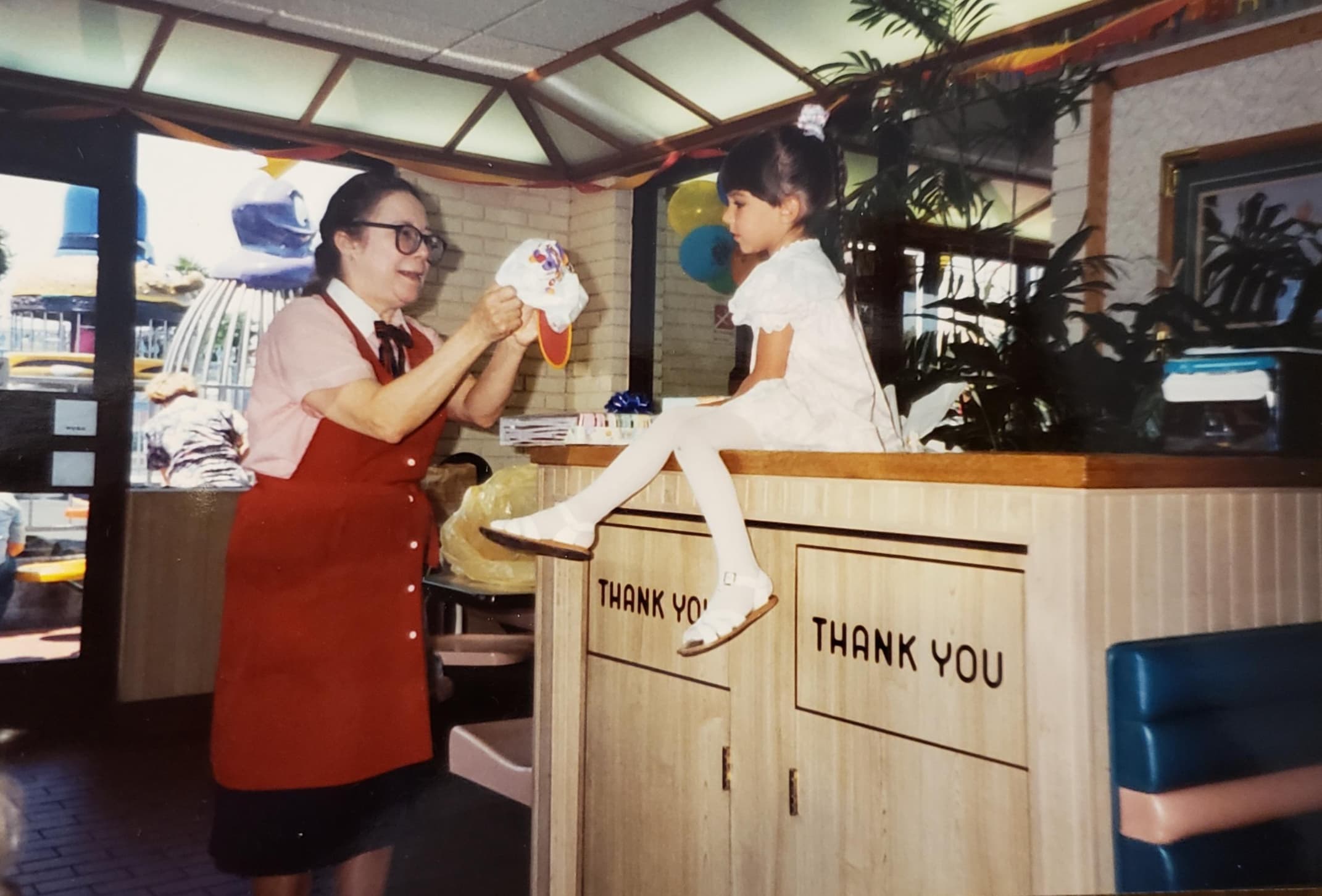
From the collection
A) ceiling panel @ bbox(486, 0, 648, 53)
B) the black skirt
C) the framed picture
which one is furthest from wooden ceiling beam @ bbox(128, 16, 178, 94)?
the framed picture

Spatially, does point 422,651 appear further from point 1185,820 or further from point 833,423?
point 1185,820

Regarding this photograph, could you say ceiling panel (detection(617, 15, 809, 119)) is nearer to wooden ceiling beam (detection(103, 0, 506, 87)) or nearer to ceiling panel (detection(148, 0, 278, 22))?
wooden ceiling beam (detection(103, 0, 506, 87))

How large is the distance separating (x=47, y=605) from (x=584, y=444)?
96 cm

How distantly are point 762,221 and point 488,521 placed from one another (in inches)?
32.2

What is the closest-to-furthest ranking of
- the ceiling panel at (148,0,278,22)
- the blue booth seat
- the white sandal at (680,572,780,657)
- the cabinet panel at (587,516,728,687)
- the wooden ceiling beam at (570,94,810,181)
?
the blue booth seat
the white sandal at (680,572,780,657)
the cabinet panel at (587,516,728,687)
the ceiling panel at (148,0,278,22)
the wooden ceiling beam at (570,94,810,181)

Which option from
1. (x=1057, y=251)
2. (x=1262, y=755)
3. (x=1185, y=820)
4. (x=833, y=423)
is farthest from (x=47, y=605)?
(x=1057, y=251)

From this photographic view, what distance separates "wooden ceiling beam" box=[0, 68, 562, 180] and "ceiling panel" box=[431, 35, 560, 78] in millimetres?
170

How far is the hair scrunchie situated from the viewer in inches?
66.6

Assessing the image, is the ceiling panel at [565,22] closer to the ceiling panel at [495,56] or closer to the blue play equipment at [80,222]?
the ceiling panel at [495,56]

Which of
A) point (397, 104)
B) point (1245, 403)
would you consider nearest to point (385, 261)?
point (397, 104)

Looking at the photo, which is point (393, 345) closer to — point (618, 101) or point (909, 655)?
point (618, 101)

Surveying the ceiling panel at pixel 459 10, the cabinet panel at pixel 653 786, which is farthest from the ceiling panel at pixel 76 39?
the cabinet panel at pixel 653 786

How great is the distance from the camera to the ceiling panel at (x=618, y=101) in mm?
1927

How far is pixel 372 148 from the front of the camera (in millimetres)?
1801
